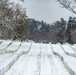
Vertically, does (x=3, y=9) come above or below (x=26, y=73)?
above

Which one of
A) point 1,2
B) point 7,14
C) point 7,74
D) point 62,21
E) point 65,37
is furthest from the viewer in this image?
point 62,21

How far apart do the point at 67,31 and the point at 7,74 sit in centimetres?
4906

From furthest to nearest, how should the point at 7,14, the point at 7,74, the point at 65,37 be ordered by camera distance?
the point at 65,37, the point at 7,14, the point at 7,74

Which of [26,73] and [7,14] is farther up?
[7,14]

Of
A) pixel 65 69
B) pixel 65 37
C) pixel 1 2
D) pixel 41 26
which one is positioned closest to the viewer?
pixel 65 69

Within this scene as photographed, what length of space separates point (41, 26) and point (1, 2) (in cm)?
5198

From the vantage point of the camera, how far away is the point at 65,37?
53.2m

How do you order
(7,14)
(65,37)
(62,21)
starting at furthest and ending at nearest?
(62,21)
(65,37)
(7,14)

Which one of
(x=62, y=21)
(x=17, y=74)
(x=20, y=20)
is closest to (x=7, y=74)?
(x=17, y=74)

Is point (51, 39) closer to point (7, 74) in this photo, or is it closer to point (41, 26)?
point (41, 26)

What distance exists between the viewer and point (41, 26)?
71.4 metres

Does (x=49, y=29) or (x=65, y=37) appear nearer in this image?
(x=65, y=37)

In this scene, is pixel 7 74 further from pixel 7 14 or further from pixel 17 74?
pixel 7 14

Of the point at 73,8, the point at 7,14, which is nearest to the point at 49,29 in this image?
the point at 73,8
